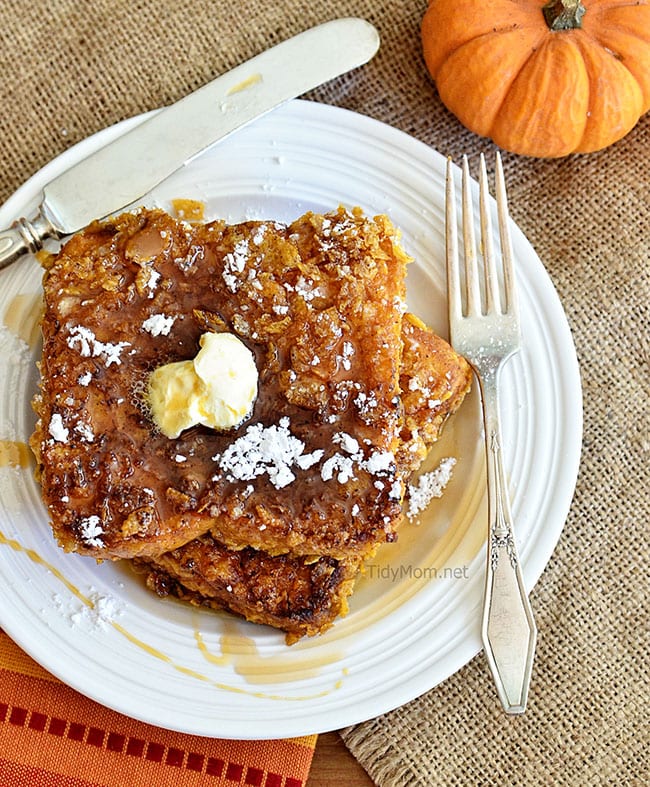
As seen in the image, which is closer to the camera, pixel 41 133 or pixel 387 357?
pixel 387 357

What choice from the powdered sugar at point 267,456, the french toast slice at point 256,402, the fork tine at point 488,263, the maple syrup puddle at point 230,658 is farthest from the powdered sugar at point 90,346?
the fork tine at point 488,263

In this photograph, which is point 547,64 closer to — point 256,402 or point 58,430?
point 256,402

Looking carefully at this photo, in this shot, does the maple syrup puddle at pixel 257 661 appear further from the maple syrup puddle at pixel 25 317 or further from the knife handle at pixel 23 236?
the knife handle at pixel 23 236

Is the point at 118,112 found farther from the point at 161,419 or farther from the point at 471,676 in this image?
the point at 471,676

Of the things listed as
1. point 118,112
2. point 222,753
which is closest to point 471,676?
point 222,753

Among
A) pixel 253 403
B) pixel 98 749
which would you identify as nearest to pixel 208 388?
pixel 253 403

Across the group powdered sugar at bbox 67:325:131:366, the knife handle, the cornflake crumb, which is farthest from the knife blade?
the cornflake crumb

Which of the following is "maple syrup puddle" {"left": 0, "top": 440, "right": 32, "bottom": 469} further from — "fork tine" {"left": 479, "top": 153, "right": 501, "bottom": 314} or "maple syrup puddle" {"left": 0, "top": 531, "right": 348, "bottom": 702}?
"fork tine" {"left": 479, "top": 153, "right": 501, "bottom": 314}
